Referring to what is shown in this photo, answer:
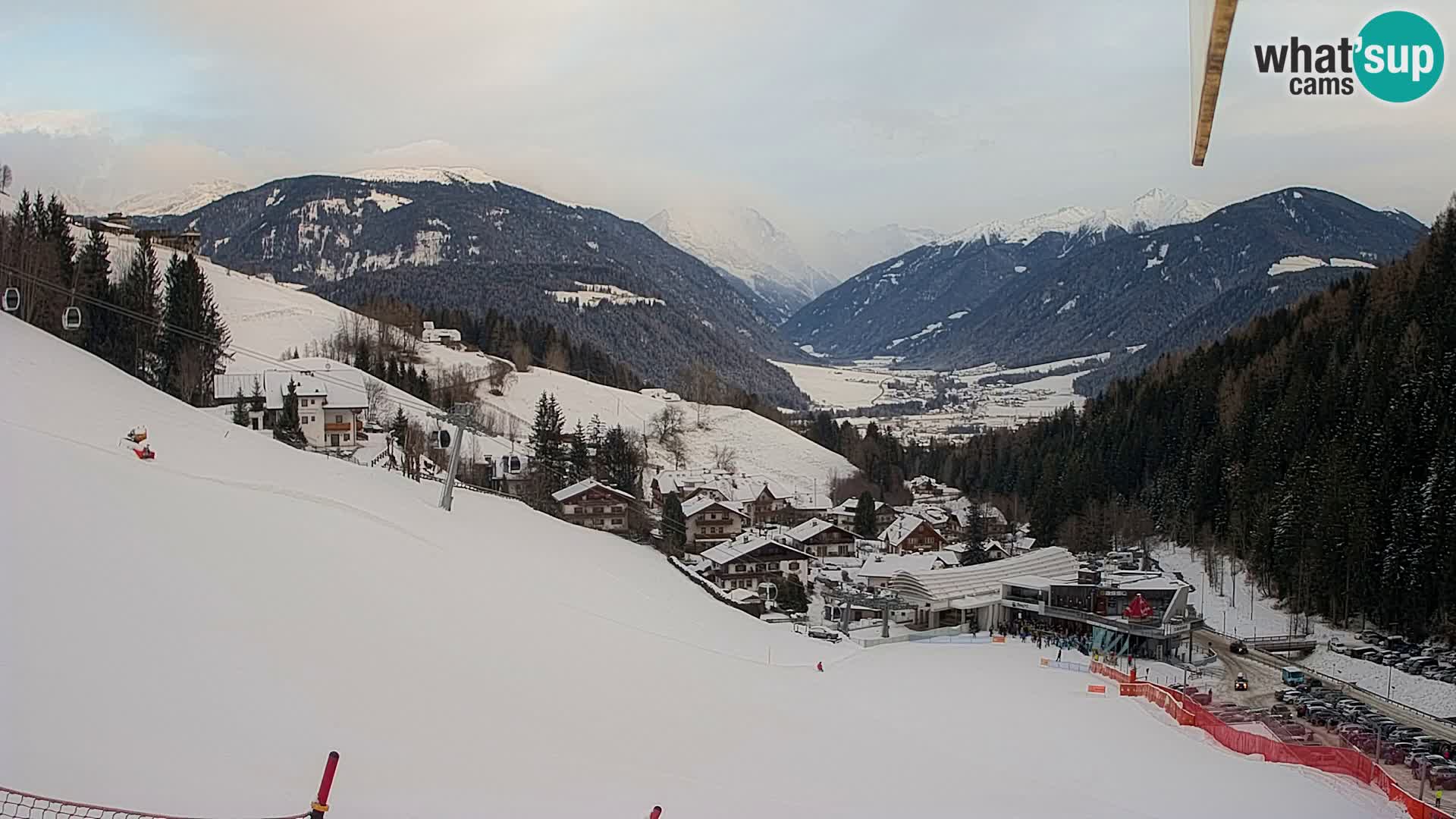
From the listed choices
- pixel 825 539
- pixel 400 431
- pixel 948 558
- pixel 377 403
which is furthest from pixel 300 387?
pixel 948 558

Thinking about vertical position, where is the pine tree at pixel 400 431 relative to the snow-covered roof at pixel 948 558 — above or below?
above

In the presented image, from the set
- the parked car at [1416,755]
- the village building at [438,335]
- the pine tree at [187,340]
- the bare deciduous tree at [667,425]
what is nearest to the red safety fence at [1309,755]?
the parked car at [1416,755]

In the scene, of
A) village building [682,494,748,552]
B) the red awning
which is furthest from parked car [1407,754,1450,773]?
village building [682,494,748,552]

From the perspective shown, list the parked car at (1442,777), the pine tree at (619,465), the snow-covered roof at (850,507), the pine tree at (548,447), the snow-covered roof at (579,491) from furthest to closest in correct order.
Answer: the snow-covered roof at (850,507)
the pine tree at (619,465)
the pine tree at (548,447)
the snow-covered roof at (579,491)
the parked car at (1442,777)

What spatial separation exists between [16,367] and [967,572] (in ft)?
90.0

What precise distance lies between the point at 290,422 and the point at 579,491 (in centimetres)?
1060

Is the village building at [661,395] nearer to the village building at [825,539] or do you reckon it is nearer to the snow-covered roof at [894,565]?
the village building at [825,539]

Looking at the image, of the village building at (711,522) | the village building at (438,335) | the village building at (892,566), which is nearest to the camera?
the village building at (892,566)

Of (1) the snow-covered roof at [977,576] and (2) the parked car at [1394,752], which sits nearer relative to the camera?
(2) the parked car at [1394,752]

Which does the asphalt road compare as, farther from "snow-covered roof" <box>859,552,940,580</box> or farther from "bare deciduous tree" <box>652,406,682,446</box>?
"bare deciduous tree" <box>652,406,682,446</box>

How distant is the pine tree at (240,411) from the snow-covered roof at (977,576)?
21531mm

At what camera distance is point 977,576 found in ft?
111

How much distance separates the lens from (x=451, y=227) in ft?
527

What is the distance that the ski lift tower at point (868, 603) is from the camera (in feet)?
93.6
